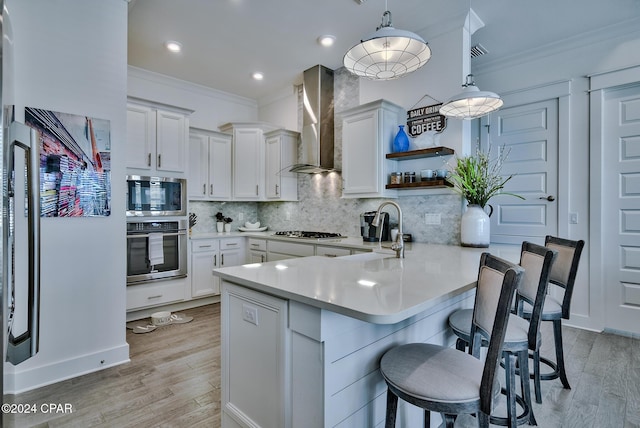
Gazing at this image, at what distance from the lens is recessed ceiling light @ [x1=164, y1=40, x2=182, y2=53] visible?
3581 millimetres

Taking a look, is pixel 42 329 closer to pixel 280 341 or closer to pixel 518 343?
pixel 280 341

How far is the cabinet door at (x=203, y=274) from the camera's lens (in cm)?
401

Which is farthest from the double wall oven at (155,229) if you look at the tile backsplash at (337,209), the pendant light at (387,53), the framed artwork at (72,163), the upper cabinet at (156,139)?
the pendant light at (387,53)

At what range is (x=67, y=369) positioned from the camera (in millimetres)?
2305

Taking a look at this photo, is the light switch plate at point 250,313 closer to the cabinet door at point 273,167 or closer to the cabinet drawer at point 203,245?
the cabinet drawer at point 203,245

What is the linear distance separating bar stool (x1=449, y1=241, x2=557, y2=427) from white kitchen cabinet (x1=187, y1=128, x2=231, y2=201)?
3678 mm

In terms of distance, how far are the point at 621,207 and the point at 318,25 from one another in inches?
140

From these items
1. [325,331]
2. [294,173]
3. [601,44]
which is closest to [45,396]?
[325,331]

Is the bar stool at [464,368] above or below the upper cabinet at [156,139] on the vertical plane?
below

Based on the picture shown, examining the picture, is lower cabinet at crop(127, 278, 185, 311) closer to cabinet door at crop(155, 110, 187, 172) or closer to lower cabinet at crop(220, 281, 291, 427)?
cabinet door at crop(155, 110, 187, 172)

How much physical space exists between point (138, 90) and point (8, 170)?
404 cm

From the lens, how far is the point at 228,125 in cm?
473

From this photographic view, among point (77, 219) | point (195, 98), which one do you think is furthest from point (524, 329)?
point (195, 98)

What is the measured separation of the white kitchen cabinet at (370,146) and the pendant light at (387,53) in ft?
3.74
